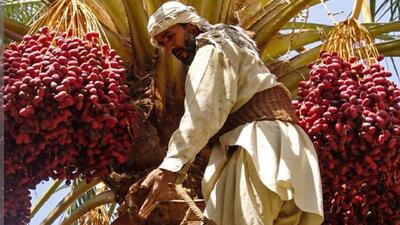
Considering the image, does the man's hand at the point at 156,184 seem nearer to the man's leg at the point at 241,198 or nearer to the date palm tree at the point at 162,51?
the man's leg at the point at 241,198

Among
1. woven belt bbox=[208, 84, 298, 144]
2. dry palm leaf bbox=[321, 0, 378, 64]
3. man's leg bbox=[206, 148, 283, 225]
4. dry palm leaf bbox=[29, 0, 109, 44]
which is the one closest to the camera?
man's leg bbox=[206, 148, 283, 225]

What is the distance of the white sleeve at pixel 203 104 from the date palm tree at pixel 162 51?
2.11ft

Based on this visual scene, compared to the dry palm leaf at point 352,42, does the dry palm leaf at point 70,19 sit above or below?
above

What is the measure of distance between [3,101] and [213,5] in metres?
1.08

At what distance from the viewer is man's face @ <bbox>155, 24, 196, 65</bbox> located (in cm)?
362

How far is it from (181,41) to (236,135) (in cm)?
Result: 40

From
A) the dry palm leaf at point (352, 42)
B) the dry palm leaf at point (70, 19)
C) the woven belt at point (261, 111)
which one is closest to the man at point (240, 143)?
the woven belt at point (261, 111)

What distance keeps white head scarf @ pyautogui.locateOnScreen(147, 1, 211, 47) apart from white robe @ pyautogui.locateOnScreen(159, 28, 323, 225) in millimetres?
103

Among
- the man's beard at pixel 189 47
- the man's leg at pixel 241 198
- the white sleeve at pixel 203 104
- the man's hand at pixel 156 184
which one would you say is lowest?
the man's leg at pixel 241 198

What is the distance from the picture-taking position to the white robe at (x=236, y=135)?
10.8 feet

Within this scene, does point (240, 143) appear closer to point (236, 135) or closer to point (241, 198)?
point (236, 135)

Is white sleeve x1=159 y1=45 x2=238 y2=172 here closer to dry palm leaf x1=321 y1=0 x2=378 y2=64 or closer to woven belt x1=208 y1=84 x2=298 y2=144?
woven belt x1=208 y1=84 x2=298 y2=144

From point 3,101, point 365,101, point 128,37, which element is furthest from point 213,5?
point 3,101

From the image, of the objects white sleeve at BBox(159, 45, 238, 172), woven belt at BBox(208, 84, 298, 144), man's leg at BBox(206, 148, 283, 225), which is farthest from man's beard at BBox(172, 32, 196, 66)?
man's leg at BBox(206, 148, 283, 225)
